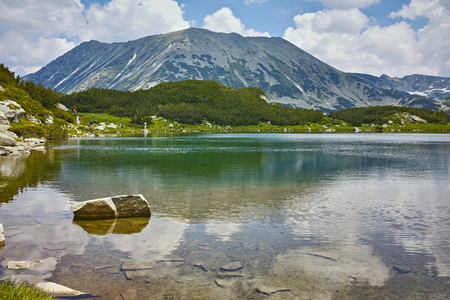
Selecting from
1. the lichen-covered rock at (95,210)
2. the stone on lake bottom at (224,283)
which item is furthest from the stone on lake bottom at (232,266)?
the lichen-covered rock at (95,210)

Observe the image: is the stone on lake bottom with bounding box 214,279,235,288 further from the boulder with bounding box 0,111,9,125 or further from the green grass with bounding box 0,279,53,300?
the boulder with bounding box 0,111,9,125

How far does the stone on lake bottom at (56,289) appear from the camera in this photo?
11242 mm

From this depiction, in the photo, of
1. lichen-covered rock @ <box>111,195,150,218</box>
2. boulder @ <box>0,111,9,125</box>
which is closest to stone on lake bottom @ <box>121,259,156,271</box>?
lichen-covered rock @ <box>111,195,150,218</box>

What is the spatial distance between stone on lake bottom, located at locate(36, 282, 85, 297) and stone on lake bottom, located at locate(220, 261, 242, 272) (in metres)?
5.38

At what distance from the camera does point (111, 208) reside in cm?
2148

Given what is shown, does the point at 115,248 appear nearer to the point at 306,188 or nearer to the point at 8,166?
the point at 306,188

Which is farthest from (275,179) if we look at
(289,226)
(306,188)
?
(289,226)

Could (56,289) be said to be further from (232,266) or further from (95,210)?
(95,210)

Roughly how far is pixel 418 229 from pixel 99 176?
3259cm

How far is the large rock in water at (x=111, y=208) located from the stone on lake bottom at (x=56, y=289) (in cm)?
968

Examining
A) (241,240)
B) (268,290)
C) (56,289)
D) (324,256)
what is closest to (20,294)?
(56,289)

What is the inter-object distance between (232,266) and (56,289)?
653 cm

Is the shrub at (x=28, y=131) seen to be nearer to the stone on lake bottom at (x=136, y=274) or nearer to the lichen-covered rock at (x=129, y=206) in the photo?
the lichen-covered rock at (x=129, y=206)

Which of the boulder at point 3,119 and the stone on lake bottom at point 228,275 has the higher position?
the boulder at point 3,119
